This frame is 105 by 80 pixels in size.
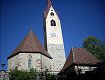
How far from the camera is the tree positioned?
119ft

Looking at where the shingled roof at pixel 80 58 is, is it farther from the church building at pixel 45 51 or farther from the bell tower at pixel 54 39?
the bell tower at pixel 54 39

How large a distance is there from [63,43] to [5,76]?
46.8ft

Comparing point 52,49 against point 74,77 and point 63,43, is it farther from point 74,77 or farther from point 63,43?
point 74,77

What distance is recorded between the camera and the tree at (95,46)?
36125 mm

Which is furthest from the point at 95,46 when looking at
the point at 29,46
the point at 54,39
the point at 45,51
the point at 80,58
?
the point at 29,46

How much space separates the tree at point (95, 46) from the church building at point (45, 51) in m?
5.85

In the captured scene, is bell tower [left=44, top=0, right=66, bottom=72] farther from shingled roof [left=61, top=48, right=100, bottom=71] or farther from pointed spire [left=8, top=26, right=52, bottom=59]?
shingled roof [left=61, top=48, right=100, bottom=71]

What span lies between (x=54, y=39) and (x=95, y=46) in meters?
8.62

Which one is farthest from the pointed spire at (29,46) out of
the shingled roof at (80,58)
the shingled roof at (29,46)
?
the shingled roof at (80,58)

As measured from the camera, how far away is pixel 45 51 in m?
30.1

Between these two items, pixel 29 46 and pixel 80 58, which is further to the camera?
pixel 29 46

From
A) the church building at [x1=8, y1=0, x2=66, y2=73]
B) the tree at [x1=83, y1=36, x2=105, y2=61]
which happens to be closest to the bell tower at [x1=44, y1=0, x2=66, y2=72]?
the church building at [x1=8, y1=0, x2=66, y2=73]

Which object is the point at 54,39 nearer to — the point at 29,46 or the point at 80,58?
the point at 29,46

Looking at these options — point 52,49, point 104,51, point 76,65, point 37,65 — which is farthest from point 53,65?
point 104,51
